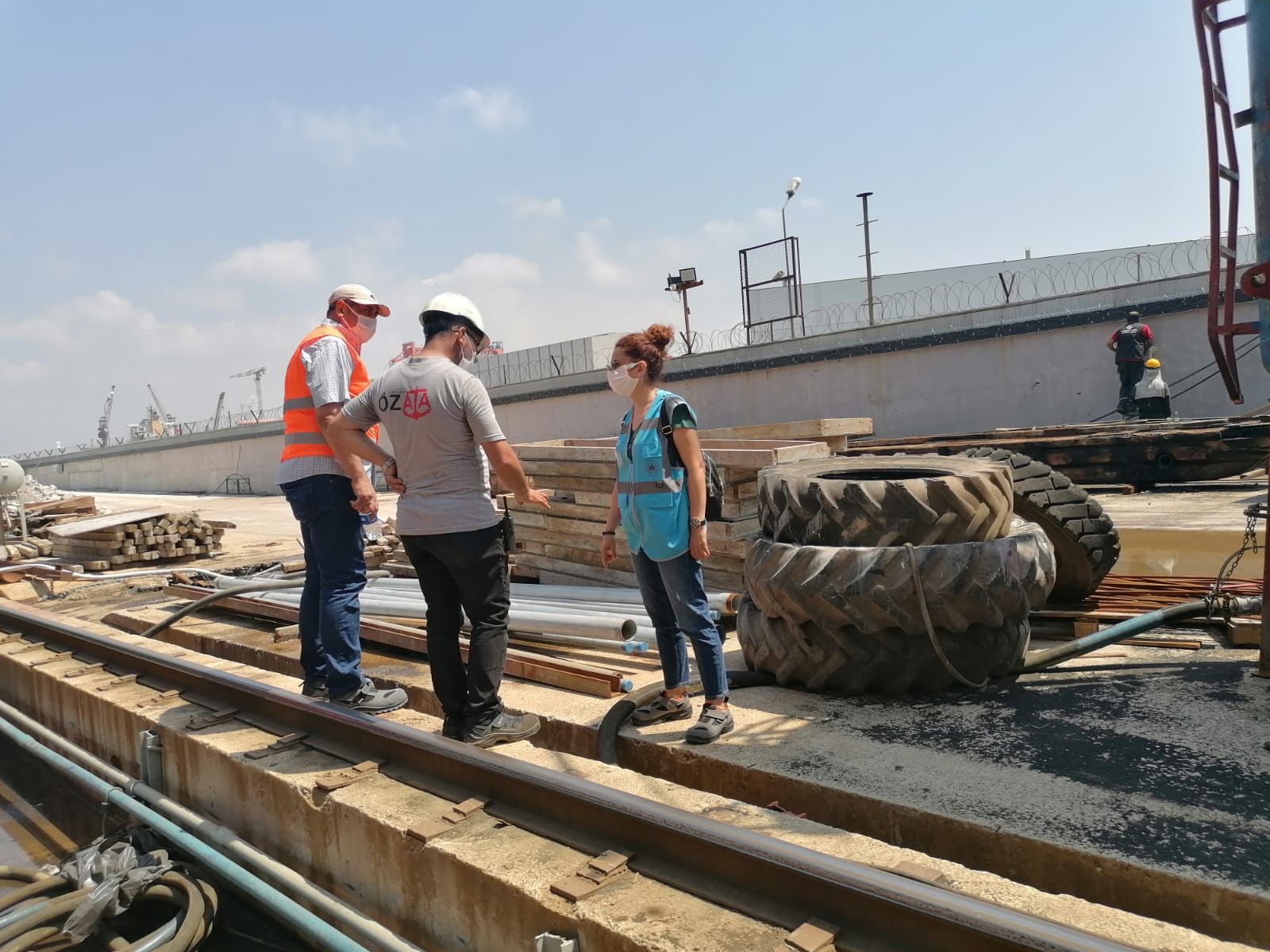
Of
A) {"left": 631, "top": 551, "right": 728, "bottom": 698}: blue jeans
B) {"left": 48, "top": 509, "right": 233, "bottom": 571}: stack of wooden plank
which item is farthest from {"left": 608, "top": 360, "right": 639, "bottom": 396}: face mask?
{"left": 48, "top": 509, "right": 233, "bottom": 571}: stack of wooden plank

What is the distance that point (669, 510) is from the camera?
12.9 ft

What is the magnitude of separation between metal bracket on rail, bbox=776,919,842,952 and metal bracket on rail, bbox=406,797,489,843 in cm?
140

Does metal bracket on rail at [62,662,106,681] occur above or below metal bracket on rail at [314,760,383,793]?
below

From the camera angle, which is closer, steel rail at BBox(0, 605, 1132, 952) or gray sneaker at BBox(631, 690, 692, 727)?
steel rail at BBox(0, 605, 1132, 952)

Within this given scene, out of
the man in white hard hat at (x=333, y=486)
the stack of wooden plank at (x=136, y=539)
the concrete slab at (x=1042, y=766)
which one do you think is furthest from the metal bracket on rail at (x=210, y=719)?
the stack of wooden plank at (x=136, y=539)

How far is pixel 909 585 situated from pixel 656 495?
4.02ft

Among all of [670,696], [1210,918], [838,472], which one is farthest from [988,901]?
[838,472]

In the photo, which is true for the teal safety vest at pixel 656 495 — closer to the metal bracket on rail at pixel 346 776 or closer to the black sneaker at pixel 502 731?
the black sneaker at pixel 502 731

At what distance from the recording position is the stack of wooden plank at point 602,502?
6270 millimetres

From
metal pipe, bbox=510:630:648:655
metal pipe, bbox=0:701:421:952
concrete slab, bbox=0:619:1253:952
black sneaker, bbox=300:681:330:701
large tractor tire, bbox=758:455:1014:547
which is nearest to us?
concrete slab, bbox=0:619:1253:952

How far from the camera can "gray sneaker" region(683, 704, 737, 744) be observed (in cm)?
381

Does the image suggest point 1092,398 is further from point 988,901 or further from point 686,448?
point 988,901

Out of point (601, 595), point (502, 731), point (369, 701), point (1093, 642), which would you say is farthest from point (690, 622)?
point (601, 595)

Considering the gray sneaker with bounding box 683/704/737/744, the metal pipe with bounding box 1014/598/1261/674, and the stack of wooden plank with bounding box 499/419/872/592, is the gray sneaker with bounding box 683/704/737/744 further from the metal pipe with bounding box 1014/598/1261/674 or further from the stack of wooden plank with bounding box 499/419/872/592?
the stack of wooden plank with bounding box 499/419/872/592
